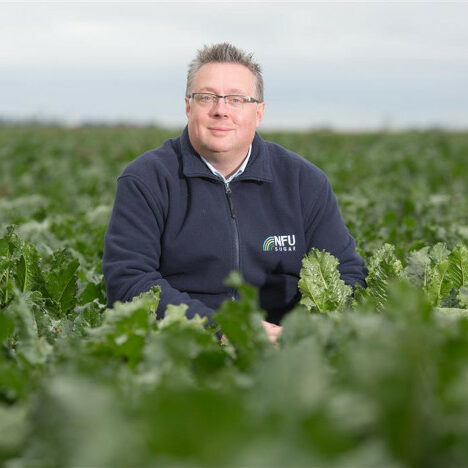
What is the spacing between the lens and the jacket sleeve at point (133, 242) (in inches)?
142

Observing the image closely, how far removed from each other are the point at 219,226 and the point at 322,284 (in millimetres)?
819

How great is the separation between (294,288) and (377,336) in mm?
2493

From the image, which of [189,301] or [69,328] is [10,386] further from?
[189,301]

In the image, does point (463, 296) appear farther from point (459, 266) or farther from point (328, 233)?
point (328, 233)

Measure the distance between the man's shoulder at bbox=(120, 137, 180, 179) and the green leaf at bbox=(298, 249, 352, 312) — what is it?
3.22 ft

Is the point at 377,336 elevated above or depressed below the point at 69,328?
above

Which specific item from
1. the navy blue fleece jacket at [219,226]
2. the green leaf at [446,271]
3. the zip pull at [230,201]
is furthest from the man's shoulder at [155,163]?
the green leaf at [446,271]

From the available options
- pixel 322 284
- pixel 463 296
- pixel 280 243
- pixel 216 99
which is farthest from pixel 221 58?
pixel 463 296

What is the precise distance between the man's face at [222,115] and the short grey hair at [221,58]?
0.03 meters

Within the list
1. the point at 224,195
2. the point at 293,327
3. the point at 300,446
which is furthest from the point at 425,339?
the point at 224,195

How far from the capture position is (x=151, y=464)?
1.28m

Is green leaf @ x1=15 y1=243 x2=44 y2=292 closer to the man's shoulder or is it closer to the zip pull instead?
the man's shoulder

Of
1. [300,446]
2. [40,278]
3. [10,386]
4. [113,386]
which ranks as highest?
[300,446]

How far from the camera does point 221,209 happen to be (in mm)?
3898
